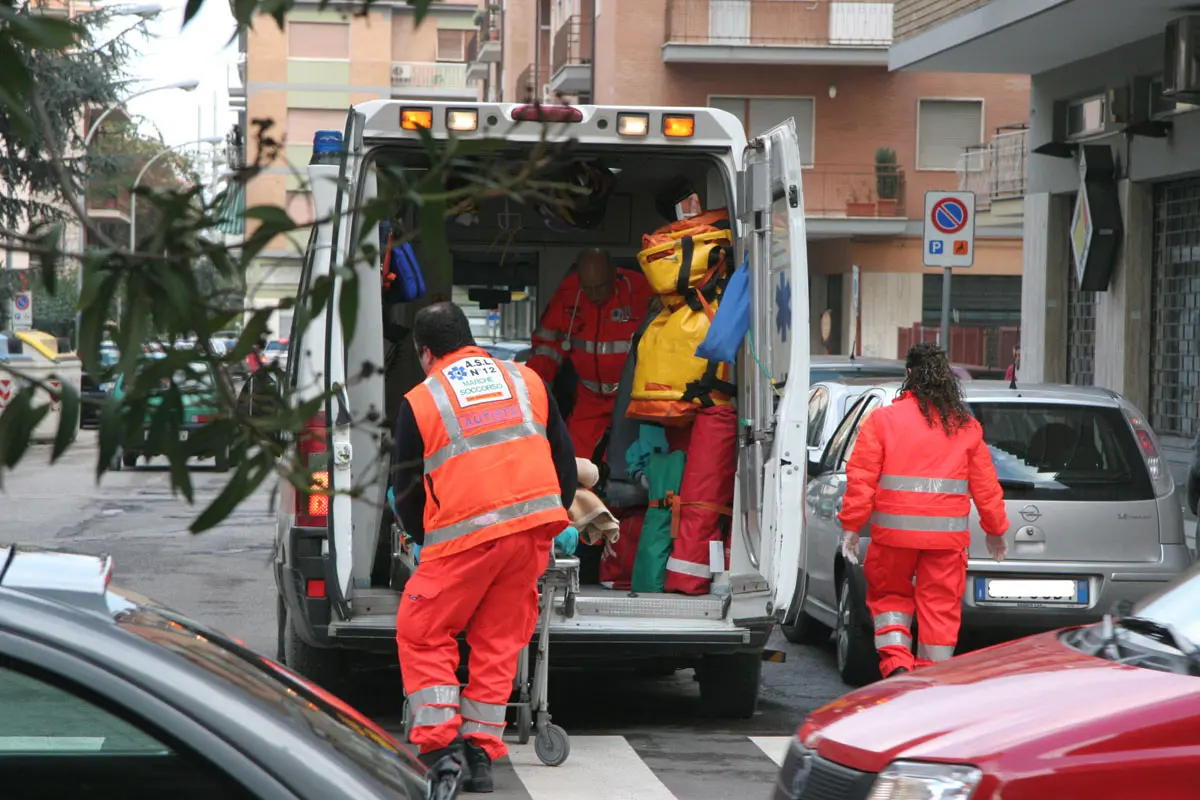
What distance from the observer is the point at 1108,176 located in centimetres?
1795

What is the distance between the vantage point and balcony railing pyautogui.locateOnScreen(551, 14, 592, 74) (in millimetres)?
39344

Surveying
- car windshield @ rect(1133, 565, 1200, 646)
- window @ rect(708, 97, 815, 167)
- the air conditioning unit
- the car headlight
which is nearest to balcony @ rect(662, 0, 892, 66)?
window @ rect(708, 97, 815, 167)

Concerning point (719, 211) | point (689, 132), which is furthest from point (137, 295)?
point (719, 211)

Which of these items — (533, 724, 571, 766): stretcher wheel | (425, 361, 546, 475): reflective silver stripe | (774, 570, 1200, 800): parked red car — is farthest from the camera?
(533, 724, 571, 766): stretcher wheel

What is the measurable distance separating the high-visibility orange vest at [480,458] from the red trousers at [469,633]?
7cm

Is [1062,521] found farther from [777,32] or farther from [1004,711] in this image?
[777,32]

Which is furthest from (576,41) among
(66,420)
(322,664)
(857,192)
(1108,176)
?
(66,420)

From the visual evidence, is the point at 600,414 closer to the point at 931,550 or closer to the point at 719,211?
the point at 719,211

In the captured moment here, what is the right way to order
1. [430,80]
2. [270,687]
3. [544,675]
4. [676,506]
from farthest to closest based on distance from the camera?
[430,80] < [676,506] < [544,675] < [270,687]

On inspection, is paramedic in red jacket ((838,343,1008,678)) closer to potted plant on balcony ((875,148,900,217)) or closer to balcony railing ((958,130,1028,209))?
balcony railing ((958,130,1028,209))

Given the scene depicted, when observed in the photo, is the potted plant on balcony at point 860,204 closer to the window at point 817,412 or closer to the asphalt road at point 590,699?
the asphalt road at point 590,699

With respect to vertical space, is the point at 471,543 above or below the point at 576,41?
below

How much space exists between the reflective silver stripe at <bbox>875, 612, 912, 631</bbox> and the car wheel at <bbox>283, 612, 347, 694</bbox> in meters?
2.33

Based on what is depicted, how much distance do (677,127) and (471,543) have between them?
2.34m
